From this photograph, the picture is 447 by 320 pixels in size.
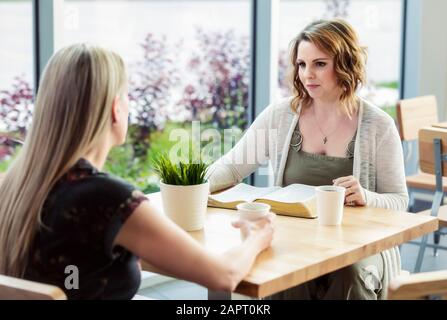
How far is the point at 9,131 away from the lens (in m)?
3.20

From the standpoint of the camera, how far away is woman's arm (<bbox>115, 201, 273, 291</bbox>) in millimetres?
1587

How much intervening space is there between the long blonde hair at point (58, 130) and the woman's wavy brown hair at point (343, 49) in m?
1.13

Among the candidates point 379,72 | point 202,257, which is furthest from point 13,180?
point 379,72

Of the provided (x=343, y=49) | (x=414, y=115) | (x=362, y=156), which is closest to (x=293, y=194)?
(x=362, y=156)

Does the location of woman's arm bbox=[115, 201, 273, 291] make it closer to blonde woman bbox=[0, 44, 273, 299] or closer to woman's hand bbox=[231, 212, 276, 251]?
blonde woman bbox=[0, 44, 273, 299]

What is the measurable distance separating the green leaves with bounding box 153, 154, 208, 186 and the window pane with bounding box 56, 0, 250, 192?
1.66m

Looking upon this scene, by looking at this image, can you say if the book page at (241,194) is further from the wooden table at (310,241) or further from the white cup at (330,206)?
the white cup at (330,206)

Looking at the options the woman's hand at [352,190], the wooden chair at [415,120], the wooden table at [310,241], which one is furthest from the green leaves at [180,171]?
the wooden chair at [415,120]

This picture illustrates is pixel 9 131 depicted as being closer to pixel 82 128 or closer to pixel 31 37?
pixel 31 37

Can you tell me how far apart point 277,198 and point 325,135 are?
0.47m

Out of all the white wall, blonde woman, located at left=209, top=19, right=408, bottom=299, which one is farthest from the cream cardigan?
the white wall

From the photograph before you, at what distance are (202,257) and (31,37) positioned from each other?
178 cm

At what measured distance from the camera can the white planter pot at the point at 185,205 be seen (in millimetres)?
2066

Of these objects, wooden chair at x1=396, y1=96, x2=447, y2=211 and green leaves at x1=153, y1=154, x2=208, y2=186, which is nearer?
green leaves at x1=153, y1=154, x2=208, y2=186
